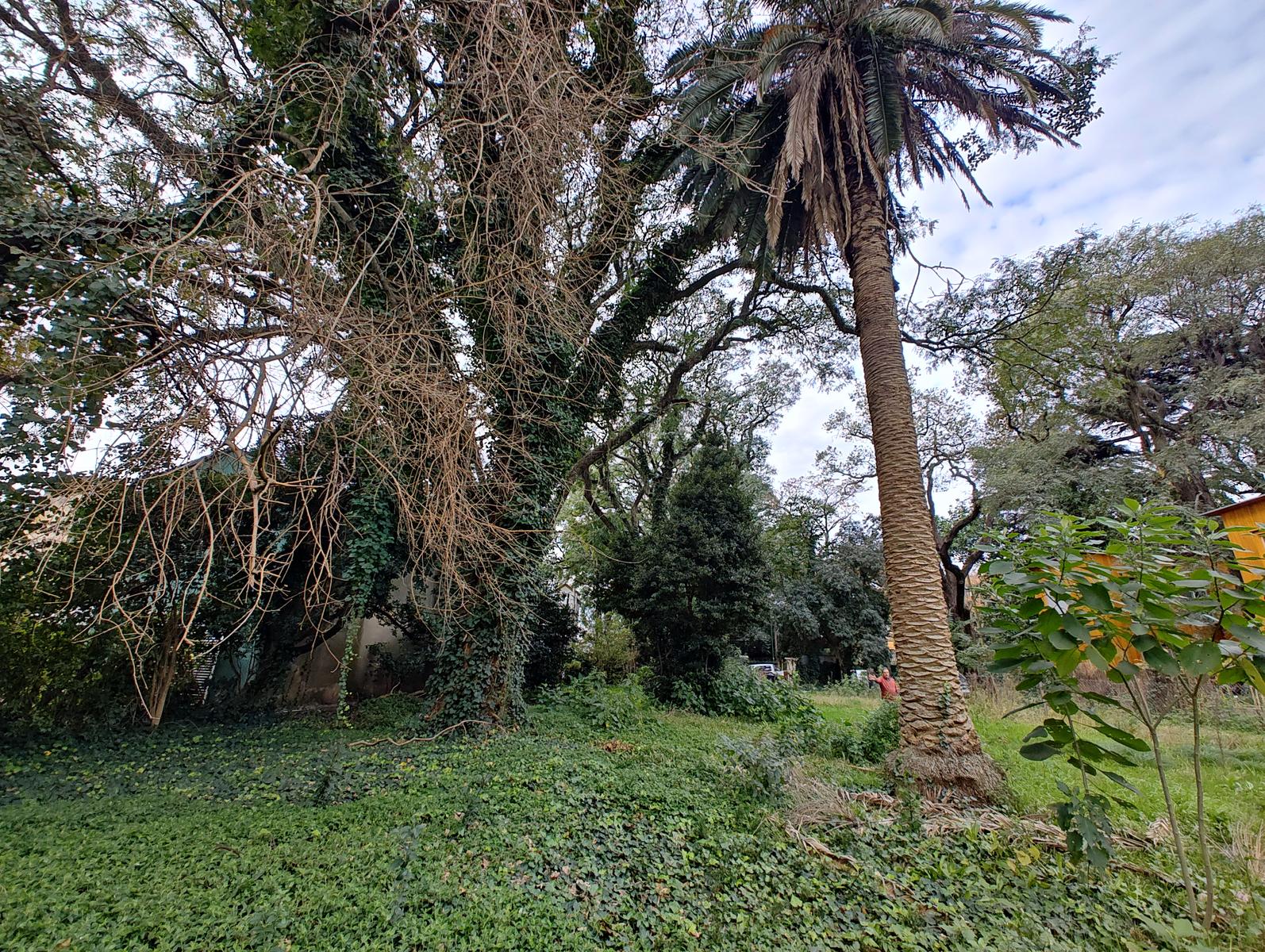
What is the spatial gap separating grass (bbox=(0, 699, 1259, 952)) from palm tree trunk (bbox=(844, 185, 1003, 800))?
1409 millimetres

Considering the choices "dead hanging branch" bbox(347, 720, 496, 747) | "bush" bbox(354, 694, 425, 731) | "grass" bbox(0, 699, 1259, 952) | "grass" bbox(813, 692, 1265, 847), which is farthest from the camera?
"bush" bbox(354, 694, 425, 731)

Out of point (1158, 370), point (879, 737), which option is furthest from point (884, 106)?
point (1158, 370)

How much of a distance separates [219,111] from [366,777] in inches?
226

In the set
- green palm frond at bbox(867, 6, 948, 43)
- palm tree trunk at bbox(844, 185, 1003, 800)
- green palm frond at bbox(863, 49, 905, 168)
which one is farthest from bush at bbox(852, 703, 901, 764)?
green palm frond at bbox(867, 6, 948, 43)

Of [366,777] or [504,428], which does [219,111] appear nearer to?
[504,428]

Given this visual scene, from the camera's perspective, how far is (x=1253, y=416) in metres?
10.1

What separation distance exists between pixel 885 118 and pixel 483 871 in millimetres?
8833

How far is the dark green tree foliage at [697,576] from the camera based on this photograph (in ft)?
33.0

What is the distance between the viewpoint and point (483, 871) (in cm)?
297

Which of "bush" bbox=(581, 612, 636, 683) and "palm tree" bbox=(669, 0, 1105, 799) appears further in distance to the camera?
"bush" bbox=(581, 612, 636, 683)

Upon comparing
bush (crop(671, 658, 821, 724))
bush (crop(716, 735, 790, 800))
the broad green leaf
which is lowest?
bush (crop(671, 658, 821, 724))

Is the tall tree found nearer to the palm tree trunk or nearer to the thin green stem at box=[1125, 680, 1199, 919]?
the palm tree trunk

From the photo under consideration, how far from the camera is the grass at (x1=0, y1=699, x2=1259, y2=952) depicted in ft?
7.97

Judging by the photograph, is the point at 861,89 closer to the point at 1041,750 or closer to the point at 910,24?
the point at 910,24
